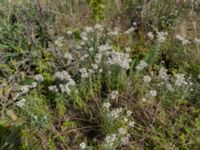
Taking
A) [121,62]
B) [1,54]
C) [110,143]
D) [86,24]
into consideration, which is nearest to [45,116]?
[110,143]

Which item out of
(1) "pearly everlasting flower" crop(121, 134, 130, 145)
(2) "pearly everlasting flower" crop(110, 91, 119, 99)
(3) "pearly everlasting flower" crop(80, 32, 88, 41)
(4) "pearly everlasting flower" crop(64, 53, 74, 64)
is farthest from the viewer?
(3) "pearly everlasting flower" crop(80, 32, 88, 41)

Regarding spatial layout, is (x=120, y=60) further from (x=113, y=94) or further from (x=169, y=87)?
(x=169, y=87)

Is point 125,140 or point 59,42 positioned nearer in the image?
point 125,140

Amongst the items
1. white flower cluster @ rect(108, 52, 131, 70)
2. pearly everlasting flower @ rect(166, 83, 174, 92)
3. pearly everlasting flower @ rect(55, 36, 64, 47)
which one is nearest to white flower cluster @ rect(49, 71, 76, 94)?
white flower cluster @ rect(108, 52, 131, 70)

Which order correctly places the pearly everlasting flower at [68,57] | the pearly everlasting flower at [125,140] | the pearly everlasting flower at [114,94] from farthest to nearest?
the pearly everlasting flower at [68,57], the pearly everlasting flower at [114,94], the pearly everlasting flower at [125,140]

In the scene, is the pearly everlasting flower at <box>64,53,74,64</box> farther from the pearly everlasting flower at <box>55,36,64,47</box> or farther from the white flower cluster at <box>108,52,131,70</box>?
the white flower cluster at <box>108,52,131,70</box>

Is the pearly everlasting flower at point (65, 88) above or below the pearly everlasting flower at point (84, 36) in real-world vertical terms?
below

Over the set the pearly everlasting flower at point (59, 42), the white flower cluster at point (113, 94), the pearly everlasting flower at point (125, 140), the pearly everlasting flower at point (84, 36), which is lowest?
the pearly everlasting flower at point (125, 140)

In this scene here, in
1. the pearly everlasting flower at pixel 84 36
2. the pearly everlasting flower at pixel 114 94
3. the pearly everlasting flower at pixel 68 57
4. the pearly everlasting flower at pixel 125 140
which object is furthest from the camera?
Result: the pearly everlasting flower at pixel 84 36

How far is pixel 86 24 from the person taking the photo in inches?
173

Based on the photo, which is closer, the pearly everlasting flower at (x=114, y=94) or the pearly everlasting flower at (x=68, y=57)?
the pearly everlasting flower at (x=114, y=94)

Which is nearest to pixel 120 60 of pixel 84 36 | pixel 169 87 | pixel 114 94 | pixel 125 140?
pixel 114 94

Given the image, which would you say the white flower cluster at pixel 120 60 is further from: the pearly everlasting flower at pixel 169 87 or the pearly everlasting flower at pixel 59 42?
the pearly everlasting flower at pixel 59 42

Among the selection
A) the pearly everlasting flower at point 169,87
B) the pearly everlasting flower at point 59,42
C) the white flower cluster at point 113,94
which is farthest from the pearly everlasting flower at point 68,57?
the pearly everlasting flower at point 169,87
